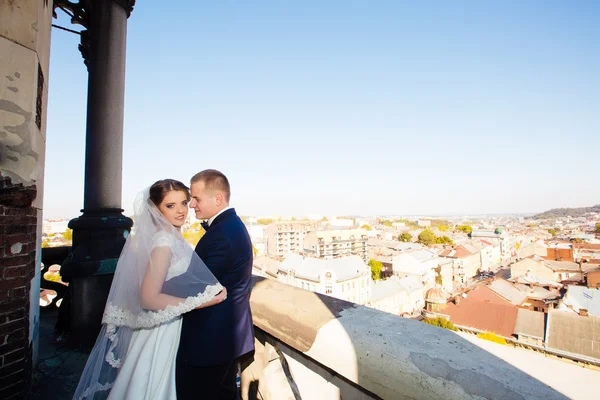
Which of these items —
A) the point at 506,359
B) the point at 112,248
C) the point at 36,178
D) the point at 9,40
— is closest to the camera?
the point at 506,359

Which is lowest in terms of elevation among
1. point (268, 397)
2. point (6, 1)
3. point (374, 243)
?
point (374, 243)

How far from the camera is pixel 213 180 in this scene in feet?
7.17

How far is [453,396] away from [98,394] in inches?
81.1

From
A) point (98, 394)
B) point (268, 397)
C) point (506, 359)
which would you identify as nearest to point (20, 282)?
point (98, 394)

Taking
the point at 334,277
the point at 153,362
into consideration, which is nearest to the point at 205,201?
the point at 153,362

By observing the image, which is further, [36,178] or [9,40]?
[36,178]

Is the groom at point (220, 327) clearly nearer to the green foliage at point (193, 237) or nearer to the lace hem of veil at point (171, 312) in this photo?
the lace hem of veil at point (171, 312)

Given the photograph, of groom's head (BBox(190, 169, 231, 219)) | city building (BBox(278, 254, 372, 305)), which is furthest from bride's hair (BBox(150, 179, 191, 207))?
city building (BBox(278, 254, 372, 305))

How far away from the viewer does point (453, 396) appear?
3.31 feet

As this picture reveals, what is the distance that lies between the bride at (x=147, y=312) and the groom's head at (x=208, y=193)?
0.77 feet

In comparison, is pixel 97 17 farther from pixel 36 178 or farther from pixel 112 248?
pixel 112 248

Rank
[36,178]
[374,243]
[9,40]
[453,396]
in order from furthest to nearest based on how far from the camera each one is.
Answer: [374,243] → [36,178] → [9,40] → [453,396]

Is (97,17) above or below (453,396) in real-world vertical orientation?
above

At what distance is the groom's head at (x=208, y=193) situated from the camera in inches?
84.1
